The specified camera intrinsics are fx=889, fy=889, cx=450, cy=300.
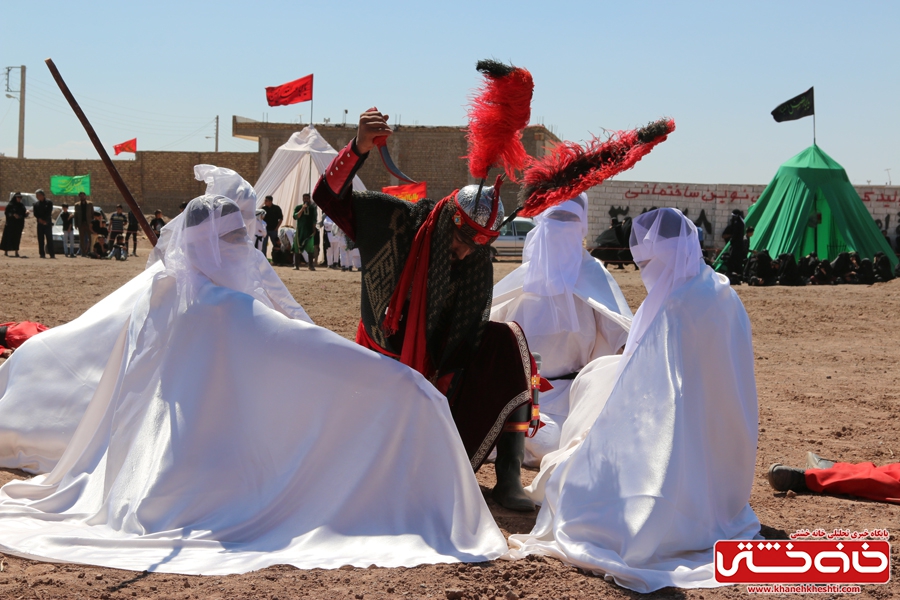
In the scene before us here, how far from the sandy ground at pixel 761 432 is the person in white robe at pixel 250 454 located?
0.21 metres

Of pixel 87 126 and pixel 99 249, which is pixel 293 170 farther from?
pixel 87 126

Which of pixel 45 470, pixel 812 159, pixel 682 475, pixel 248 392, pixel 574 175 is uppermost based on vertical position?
pixel 812 159

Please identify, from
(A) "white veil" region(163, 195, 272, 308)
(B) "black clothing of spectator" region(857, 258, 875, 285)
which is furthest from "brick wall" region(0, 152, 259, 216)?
(A) "white veil" region(163, 195, 272, 308)

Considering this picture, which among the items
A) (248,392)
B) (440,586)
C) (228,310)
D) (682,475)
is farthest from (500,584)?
(228,310)

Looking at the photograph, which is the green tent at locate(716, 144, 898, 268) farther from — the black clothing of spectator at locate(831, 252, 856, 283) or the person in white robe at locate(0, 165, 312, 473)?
the person in white robe at locate(0, 165, 312, 473)

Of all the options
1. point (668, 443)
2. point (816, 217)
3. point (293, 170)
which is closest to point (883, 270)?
point (816, 217)

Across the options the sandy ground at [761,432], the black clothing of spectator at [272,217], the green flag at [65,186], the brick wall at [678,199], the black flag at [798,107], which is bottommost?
the sandy ground at [761,432]

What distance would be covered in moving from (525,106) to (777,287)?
14.9 metres

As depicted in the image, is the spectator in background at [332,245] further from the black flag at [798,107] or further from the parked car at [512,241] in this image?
the black flag at [798,107]

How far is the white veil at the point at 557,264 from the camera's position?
19.9 feet

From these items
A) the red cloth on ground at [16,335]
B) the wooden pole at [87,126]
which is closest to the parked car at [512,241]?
the red cloth on ground at [16,335]

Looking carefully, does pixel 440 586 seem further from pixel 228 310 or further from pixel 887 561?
pixel 887 561

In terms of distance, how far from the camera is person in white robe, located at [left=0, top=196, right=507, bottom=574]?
137 inches

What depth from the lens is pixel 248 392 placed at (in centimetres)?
375
